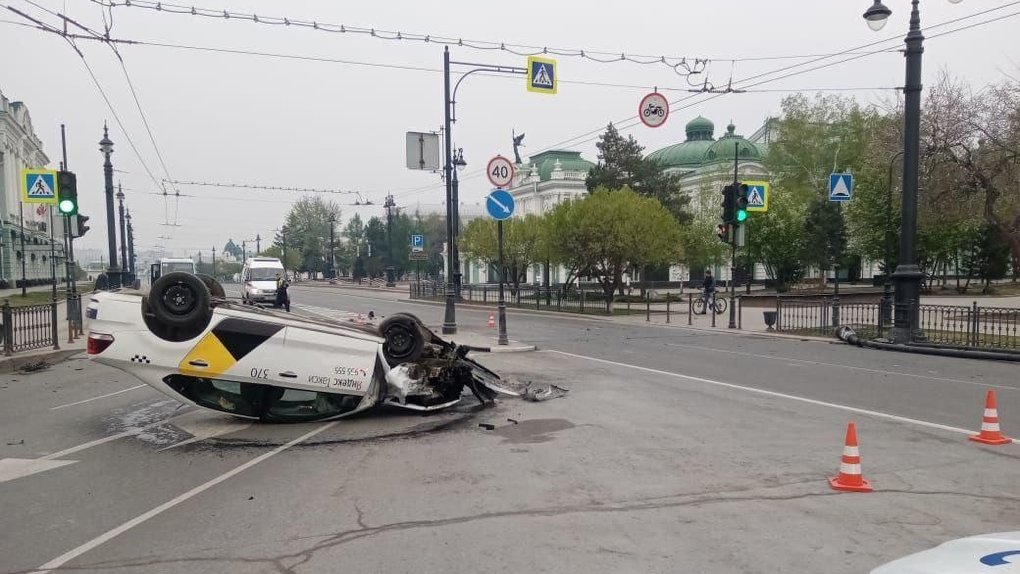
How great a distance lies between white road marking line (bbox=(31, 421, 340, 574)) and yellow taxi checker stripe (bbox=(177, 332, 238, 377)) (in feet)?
3.81

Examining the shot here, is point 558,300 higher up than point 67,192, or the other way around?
point 67,192

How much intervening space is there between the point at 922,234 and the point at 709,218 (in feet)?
45.8

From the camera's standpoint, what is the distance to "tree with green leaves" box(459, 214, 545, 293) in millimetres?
40562

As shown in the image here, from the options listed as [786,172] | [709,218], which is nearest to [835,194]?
[709,218]

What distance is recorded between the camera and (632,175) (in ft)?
Answer: 186

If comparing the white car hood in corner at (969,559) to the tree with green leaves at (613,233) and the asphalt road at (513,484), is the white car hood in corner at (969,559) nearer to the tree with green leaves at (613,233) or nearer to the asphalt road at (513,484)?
the asphalt road at (513,484)

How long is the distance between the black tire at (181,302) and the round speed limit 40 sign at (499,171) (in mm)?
9545

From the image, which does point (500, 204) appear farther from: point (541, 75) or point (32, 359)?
point (32, 359)

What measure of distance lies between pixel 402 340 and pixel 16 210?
74366mm

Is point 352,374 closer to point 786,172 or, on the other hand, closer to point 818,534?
point 818,534

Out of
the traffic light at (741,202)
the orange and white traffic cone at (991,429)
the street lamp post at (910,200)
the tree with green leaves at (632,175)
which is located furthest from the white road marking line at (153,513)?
the tree with green leaves at (632,175)

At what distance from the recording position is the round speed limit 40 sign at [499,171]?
1598cm

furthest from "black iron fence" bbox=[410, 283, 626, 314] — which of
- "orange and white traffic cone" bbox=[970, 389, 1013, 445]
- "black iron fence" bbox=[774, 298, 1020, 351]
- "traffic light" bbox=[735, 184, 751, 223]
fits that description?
"orange and white traffic cone" bbox=[970, 389, 1013, 445]

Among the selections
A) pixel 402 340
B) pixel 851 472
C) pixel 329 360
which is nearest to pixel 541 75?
pixel 402 340
